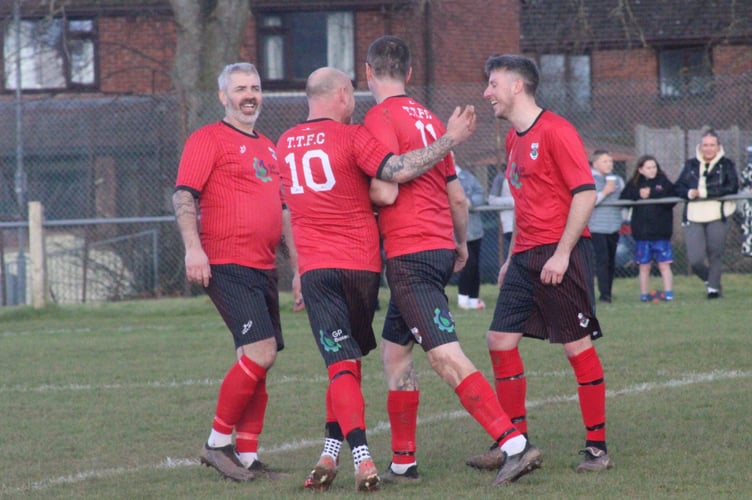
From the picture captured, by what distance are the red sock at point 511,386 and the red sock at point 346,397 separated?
826 millimetres

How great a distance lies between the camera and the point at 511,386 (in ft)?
20.4

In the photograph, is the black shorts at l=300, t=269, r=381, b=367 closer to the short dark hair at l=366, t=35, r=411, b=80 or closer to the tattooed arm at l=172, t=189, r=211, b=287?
the tattooed arm at l=172, t=189, r=211, b=287

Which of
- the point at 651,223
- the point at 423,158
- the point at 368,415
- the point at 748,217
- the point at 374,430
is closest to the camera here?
the point at 423,158

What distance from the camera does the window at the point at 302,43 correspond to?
1062 inches

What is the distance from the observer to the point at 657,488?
5281 millimetres

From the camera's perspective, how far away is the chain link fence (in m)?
17.5

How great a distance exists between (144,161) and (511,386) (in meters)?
12.8

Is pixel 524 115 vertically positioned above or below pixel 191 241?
above

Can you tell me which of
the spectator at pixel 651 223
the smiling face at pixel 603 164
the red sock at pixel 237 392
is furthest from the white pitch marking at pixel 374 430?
the smiling face at pixel 603 164

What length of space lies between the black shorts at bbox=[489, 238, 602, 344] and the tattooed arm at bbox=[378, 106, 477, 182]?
2.69 ft

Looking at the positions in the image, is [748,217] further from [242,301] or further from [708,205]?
[242,301]

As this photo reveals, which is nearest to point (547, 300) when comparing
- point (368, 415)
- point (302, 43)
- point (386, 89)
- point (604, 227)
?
point (386, 89)

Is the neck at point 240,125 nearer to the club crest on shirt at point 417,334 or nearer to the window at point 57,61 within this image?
the club crest on shirt at point 417,334

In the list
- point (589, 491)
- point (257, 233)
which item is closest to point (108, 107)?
point (257, 233)
